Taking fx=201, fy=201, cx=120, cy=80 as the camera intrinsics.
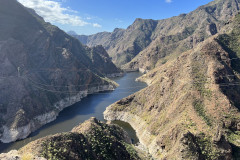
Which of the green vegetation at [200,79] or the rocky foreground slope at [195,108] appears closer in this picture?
the rocky foreground slope at [195,108]

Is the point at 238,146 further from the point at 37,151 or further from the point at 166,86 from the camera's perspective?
the point at 37,151

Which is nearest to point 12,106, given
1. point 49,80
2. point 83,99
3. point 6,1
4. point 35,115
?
point 35,115

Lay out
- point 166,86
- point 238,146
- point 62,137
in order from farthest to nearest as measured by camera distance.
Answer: point 166,86
point 238,146
point 62,137

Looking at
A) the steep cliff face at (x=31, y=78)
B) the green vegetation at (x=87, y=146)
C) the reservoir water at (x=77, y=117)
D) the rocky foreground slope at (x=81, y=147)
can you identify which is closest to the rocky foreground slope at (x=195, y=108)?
the reservoir water at (x=77, y=117)

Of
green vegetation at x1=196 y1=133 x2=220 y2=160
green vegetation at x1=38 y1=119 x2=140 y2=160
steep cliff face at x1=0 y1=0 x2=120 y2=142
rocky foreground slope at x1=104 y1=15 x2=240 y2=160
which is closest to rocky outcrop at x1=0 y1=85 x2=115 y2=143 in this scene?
steep cliff face at x1=0 y1=0 x2=120 y2=142

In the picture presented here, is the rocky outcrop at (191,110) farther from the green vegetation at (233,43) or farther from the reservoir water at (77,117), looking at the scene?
the reservoir water at (77,117)

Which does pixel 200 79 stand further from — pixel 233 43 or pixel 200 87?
pixel 233 43
